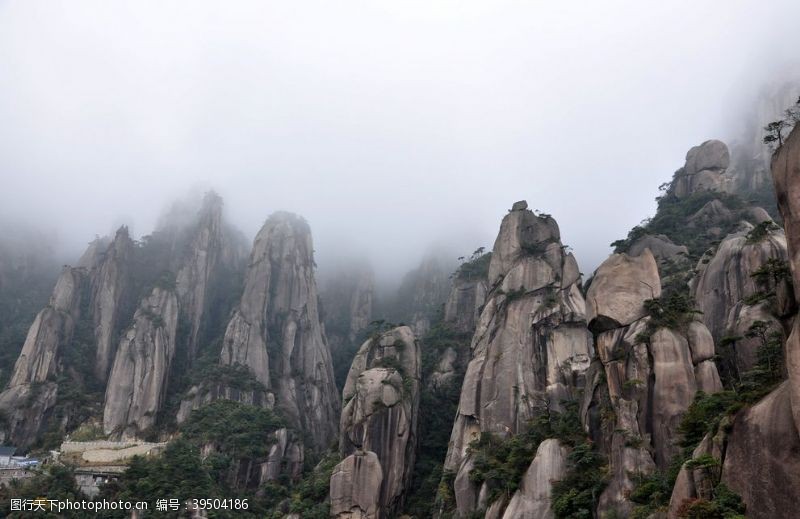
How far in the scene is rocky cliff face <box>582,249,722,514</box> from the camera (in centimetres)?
2584

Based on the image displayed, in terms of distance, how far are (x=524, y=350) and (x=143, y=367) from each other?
147 feet

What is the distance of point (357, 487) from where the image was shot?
141 ft

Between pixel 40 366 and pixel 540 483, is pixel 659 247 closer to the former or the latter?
pixel 540 483

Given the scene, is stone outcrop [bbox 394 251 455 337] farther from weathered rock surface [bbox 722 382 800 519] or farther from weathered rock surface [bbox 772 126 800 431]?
weathered rock surface [bbox 772 126 800 431]

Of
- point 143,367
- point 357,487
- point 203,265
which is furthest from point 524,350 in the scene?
point 203,265

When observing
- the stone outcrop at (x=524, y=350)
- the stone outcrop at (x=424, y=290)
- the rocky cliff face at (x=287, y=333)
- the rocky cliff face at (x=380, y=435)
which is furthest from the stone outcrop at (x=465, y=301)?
the stone outcrop at (x=424, y=290)

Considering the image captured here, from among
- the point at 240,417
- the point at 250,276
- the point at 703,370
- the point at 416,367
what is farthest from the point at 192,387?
the point at 703,370

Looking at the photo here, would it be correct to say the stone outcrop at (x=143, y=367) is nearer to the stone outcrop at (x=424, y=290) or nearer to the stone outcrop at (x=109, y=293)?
the stone outcrop at (x=109, y=293)

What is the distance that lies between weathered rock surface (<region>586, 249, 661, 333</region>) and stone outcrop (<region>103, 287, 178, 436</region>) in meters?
51.0

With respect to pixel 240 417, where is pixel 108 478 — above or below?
below

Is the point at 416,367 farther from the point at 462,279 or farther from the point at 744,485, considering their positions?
the point at 744,485

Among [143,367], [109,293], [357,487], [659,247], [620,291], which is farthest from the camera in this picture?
[109,293]

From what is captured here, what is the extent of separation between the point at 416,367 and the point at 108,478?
2512 cm

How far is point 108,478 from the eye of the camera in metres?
51.5
